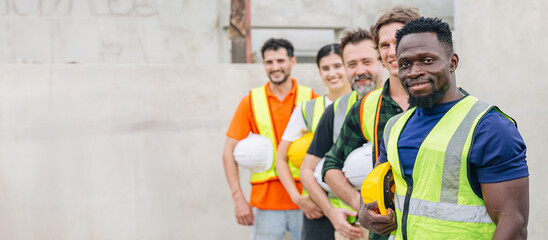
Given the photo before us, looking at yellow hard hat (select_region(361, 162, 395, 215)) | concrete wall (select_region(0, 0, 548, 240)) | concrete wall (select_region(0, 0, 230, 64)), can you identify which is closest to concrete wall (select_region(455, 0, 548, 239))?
concrete wall (select_region(0, 0, 548, 240))

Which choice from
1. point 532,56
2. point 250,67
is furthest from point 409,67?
point 532,56

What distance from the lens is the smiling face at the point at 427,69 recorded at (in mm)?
2293

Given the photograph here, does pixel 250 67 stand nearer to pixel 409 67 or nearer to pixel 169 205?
pixel 169 205

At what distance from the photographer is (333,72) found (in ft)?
15.2

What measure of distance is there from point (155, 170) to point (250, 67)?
1.25 meters

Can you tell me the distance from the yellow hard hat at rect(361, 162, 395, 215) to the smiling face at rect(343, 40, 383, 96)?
1.32 metres

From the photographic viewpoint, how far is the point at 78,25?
967 cm

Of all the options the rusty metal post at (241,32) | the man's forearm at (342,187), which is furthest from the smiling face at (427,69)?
the rusty metal post at (241,32)

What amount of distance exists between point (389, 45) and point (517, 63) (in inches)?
135

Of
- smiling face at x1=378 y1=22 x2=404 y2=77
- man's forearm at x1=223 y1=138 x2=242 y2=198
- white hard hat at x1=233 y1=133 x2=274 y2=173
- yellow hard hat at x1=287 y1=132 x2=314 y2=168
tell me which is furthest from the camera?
man's forearm at x1=223 y1=138 x2=242 y2=198

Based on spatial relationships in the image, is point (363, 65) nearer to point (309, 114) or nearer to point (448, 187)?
point (309, 114)

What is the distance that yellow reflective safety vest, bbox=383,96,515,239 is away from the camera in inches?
84.9

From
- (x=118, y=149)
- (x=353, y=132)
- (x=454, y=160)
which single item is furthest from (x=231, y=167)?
(x=454, y=160)

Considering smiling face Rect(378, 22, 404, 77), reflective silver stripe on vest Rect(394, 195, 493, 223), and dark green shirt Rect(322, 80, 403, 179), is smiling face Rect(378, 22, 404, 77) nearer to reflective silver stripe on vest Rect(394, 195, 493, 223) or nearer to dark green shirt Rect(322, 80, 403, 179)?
dark green shirt Rect(322, 80, 403, 179)
